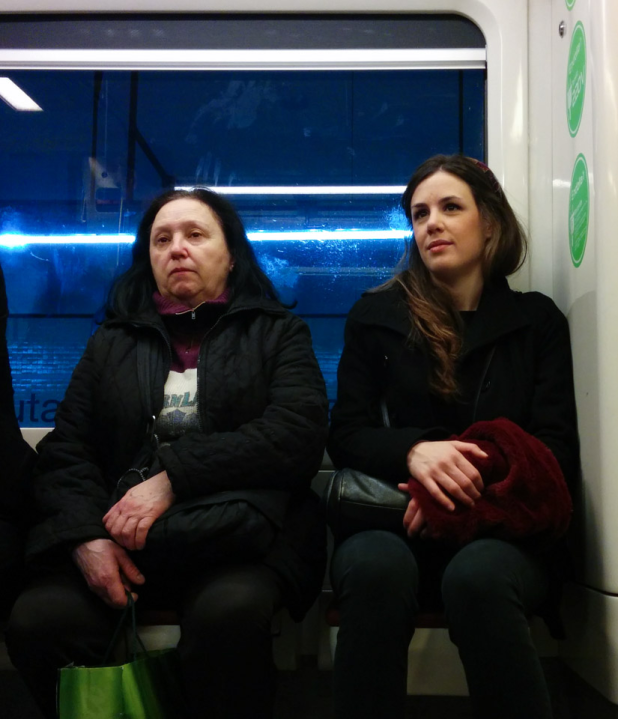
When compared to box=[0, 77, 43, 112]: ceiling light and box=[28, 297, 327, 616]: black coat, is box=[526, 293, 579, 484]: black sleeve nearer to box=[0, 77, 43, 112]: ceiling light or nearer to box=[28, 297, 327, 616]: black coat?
box=[28, 297, 327, 616]: black coat

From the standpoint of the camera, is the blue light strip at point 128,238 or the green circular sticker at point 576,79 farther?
the blue light strip at point 128,238

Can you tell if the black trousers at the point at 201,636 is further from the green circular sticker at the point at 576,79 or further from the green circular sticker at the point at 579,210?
the green circular sticker at the point at 576,79

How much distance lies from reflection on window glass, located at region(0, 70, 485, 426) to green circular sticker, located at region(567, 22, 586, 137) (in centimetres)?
53

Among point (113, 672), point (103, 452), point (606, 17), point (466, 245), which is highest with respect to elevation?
point (606, 17)

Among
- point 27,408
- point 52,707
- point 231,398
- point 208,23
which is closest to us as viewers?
point 52,707

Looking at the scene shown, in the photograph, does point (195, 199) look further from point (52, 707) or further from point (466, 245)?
point (52, 707)

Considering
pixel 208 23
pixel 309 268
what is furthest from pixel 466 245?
pixel 208 23

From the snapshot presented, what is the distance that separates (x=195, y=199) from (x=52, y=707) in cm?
151

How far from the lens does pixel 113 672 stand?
149cm

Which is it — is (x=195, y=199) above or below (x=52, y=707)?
above

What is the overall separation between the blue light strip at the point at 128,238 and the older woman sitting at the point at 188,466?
1.02 ft

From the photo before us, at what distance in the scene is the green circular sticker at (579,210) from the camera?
1892 mm

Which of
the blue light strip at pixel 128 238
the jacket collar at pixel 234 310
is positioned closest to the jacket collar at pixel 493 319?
the jacket collar at pixel 234 310

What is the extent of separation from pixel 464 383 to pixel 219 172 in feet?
4.23
